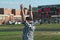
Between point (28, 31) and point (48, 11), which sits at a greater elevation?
point (28, 31)

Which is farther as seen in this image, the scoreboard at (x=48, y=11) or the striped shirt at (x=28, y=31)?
the scoreboard at (x=48, y=11)

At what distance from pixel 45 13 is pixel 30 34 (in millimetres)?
126741

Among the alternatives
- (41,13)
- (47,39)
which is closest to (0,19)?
(41,13)

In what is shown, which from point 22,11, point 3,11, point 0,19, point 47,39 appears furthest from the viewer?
point 3,11

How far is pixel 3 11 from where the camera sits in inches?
4422

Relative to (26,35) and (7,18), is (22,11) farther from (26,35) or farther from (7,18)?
(7,18)

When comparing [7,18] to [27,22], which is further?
[7,18]

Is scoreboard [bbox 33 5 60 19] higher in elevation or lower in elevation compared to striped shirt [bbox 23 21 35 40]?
lower

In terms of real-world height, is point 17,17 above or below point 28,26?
below

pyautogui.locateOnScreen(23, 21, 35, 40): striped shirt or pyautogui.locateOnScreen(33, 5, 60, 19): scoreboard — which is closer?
pyautogui.locateOnScreen(23, 21, 35, 40): striped shirt

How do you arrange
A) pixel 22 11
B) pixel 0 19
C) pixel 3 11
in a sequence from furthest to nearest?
1. pixel 3 11
2. pixel 0 19
3. pixel 22 11

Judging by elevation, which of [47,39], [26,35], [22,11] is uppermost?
[22,11]

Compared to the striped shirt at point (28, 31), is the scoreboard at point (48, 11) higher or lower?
lower

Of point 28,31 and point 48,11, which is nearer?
point 28,31
